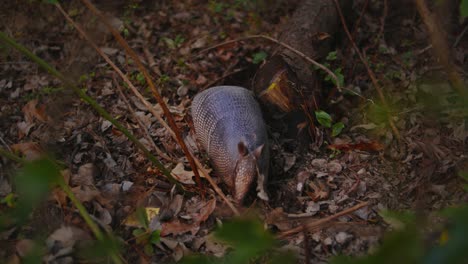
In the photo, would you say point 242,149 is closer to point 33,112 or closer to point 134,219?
point 134,219

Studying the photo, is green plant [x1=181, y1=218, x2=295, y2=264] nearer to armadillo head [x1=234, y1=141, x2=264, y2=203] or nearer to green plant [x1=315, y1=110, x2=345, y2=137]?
armadillo head [x1=234, y1=141, x2=264, y2=203]

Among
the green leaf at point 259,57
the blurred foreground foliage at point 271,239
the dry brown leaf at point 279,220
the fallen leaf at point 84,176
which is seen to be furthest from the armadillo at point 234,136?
the blurred foreground foliage at point 271,239

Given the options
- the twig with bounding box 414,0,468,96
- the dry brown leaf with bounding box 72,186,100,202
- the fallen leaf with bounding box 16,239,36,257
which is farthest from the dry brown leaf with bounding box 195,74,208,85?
the twig with bounding box 414,0,468,96

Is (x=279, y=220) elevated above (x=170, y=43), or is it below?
below

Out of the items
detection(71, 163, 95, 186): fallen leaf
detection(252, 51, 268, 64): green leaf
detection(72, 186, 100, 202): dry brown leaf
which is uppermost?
detection(252, 51, 268, 64): green leaf

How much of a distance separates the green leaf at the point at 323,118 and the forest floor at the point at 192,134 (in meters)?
0.16

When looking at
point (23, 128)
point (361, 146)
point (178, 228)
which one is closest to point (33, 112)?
point (23, 128)

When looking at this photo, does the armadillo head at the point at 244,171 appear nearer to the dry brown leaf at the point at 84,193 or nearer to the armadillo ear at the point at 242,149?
the armadillo ear at the point at 242,149

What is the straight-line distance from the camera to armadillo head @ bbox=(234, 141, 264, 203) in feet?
9.34

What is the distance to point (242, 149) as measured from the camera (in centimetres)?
282

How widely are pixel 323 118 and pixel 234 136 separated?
0.83m

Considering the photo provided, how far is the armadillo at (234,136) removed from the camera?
9.41 feet

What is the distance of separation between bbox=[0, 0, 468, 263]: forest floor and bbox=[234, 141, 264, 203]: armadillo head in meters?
0.14

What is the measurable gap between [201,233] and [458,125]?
207 centimetres
